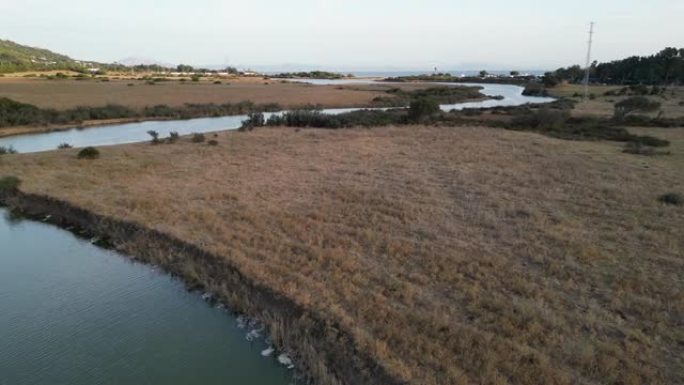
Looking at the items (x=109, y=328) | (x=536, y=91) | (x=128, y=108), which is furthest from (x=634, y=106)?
(x=536, y=91)

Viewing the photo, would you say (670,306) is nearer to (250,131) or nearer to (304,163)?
(304,163)

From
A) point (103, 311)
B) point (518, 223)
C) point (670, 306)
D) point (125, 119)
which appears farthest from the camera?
point (125, 119)

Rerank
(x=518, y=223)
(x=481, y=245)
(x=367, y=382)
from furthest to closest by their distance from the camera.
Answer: (x=518, y=223)
(x=481, y=245)
(x=367, y=382)

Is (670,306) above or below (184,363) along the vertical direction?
above

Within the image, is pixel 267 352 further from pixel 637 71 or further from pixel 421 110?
pixel 637 71

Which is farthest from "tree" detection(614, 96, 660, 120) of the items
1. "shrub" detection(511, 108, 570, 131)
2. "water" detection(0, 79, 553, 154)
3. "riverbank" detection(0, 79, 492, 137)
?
"water" detection(0, 79, 553, 154)

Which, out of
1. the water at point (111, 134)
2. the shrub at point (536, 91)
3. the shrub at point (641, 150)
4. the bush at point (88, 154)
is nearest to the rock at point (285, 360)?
the bush at point (88, 154)

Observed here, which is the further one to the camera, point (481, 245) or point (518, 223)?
point (518, 223)

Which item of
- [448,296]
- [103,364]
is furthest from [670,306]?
[103,364]
